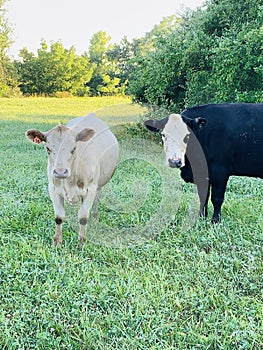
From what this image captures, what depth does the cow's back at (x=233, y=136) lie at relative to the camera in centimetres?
420

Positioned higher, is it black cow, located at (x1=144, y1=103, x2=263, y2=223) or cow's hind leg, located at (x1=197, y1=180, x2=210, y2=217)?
black cow, located at (x1=144, y1=103, x2=263, y2=223)

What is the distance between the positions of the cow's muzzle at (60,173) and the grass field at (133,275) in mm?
648

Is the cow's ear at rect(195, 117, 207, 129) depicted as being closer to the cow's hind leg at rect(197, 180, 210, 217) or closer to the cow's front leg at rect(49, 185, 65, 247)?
the cow's hind leg at rect(197, 180, 210, 217)

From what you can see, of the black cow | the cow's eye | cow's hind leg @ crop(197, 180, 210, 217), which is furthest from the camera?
cow's hind leg @ crop(197, 180, 210, 217)

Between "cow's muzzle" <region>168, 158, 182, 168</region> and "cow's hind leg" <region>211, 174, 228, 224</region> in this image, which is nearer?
"cow's muzzle" <region>168, 158, 182, 168</region>

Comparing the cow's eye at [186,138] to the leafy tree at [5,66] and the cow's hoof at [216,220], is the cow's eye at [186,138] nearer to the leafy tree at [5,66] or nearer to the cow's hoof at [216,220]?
the cow's hoof at [216,220]

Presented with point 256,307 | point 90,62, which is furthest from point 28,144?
point 90,62

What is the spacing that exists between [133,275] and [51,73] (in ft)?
100

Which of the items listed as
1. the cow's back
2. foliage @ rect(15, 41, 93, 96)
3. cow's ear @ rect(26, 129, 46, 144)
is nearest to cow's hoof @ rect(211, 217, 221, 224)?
the cow's back

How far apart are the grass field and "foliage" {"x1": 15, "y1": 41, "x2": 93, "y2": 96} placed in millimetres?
27280

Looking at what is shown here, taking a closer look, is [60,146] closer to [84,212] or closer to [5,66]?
[84,212]

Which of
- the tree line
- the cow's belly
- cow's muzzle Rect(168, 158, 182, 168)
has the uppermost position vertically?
the tree line

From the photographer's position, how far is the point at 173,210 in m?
4.61

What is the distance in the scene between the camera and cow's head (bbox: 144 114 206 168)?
3.84 meters
